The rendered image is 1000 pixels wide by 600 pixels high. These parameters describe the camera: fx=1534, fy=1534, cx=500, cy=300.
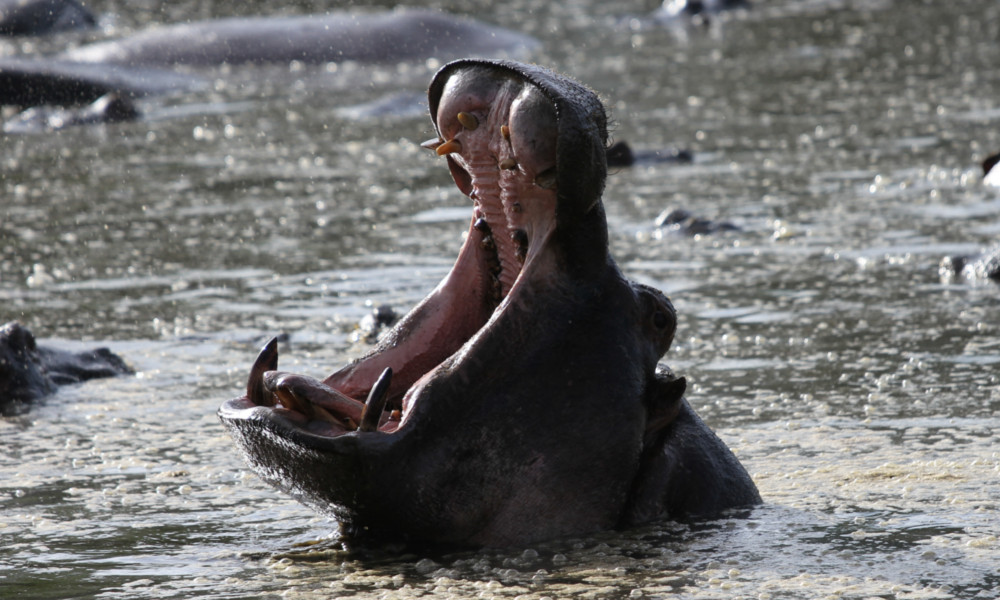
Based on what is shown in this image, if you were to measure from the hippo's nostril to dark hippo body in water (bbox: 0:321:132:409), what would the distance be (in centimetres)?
210

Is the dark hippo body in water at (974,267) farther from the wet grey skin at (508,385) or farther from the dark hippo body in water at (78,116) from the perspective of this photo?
the dark hippo body in water at (78,116)

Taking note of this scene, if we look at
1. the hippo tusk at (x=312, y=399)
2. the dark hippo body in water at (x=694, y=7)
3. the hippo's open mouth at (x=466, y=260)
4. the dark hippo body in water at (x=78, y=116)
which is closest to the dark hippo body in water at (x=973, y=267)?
the hippo's open mouth at (x=466, y=260)

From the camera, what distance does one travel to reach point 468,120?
9.43 feet

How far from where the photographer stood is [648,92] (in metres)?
12.0

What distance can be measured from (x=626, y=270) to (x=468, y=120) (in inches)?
127

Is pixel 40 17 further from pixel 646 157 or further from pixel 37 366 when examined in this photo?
pixel 37 366

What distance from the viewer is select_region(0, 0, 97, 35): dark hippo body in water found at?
675 inches

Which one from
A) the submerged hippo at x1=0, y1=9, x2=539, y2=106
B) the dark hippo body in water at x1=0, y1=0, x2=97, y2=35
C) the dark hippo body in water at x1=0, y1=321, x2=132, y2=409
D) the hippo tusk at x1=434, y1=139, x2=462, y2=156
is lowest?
the dark hippo body in water at x1=0, y1=321, x2=132, y2=409

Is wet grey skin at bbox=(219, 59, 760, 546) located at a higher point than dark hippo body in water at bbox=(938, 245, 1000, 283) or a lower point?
higher

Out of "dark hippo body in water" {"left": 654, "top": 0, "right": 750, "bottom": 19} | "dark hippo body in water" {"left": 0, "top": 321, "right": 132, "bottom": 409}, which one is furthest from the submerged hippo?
"dark hippo body in water" {"left": 0, "top": 321, "right": 132, "bottom": 409}

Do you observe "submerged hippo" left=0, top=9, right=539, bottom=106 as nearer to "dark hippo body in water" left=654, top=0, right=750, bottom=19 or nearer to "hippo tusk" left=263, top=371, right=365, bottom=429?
"dark hippo body in water" left=654, top=0, right=750, bottom=19

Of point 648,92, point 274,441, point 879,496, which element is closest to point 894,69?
point 648,92

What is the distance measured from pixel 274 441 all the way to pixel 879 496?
4.35ft

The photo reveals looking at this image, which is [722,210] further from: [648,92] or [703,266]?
[648,92]
